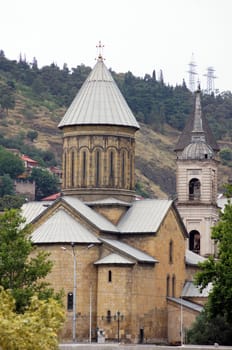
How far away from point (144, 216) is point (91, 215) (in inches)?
130

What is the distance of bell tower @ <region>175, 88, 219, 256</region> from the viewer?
325 feet

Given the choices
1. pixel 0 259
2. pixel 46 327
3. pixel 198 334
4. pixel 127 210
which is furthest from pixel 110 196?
pixel 46 327

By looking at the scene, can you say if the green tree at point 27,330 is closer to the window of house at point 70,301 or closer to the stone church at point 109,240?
the stone church at point 109,240

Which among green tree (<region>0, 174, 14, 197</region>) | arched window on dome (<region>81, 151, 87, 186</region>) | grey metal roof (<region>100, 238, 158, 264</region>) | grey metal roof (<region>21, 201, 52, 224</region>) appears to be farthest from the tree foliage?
green tree (<region>0, 174, 14, 197</region>)

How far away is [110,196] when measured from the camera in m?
78.1

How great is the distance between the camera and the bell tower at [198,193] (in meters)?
99.0

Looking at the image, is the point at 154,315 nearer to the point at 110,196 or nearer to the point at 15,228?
the point at 110,196

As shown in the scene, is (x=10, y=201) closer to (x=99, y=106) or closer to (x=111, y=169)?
(x=99, y=106)

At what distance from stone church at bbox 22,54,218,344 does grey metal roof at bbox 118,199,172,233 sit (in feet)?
0.18

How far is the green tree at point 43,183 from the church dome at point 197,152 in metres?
54.9

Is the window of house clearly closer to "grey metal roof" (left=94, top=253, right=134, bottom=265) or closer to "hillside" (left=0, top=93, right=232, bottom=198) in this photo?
"grey metal roof" (left=94, top=253, right=134, bottom=265)

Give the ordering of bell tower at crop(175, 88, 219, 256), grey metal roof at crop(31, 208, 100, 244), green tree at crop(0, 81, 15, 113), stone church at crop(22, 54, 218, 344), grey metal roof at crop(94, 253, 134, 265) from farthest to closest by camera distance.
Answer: green tree at crop(0, 81, 15, 113)
bell tower at crop(175, 88, 219, 256)
grey metal roof at crop(31, 208, 100, 244)
grey metal roof at crop(94, 253, 134, 265)
stone church at crop(22, 54, 218, 344)

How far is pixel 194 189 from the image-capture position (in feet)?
329

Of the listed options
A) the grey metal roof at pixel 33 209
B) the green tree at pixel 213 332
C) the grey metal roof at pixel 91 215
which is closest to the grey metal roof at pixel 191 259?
the grey metal roof at pixel 91 215
